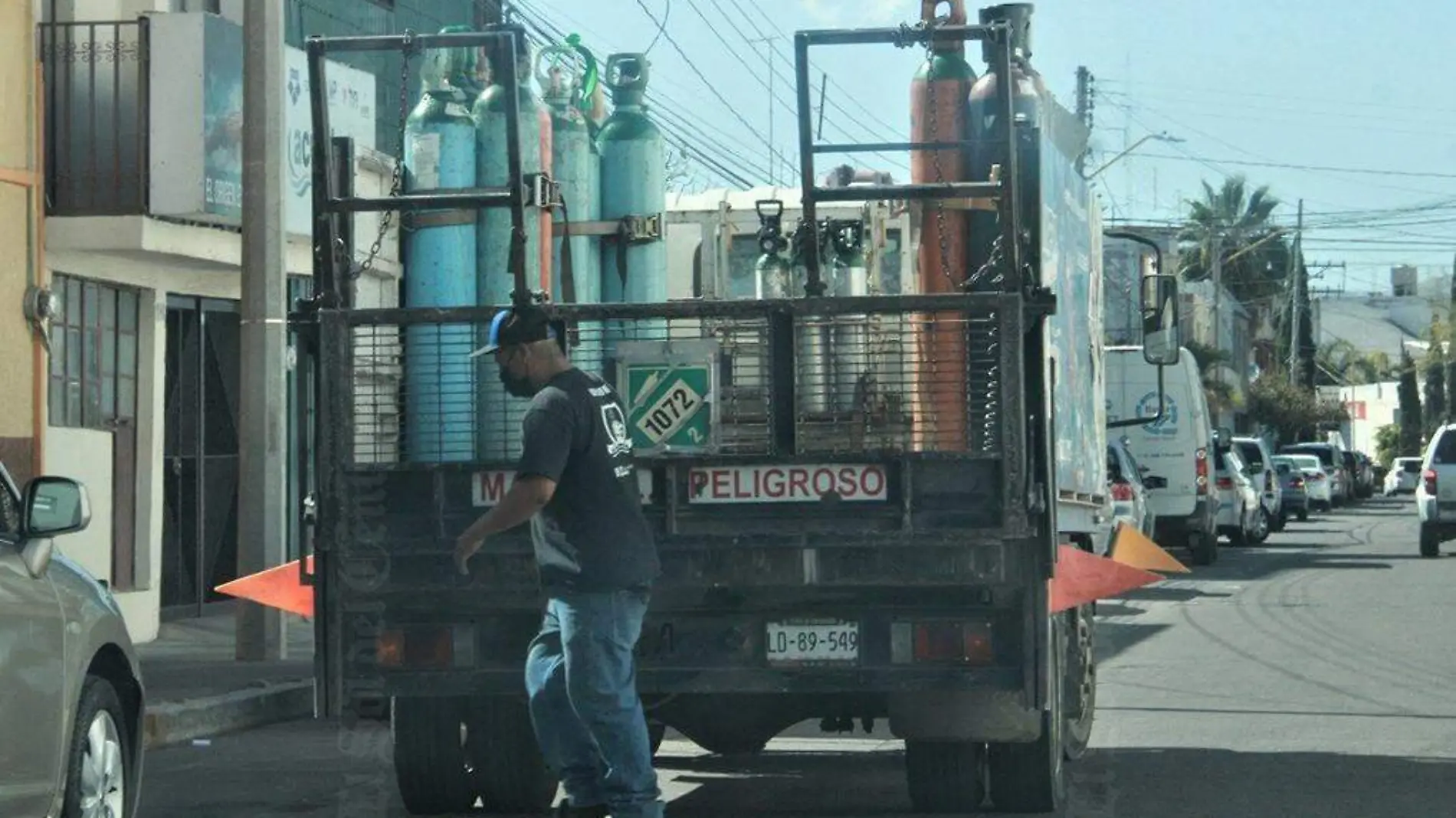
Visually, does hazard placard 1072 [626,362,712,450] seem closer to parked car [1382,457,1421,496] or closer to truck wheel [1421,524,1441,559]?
truck wheel [1421,524,1441,559]

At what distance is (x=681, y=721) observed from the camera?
952 cm

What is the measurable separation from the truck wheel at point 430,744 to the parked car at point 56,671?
1485 mm

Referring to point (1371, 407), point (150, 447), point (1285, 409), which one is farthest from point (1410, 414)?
point (150, 447)

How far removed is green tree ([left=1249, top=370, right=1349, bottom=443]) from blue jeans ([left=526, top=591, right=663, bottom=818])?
8225 cm

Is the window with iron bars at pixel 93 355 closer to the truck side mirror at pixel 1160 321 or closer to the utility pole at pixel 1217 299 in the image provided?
the truck side mirror at pixel 1160 321

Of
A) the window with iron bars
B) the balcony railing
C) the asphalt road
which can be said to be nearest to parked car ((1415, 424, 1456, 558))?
the asphalt road

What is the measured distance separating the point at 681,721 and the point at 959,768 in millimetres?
1036

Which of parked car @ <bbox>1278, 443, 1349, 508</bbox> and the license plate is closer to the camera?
the license plate

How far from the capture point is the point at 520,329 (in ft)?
26.7

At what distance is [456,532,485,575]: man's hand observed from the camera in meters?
7.98

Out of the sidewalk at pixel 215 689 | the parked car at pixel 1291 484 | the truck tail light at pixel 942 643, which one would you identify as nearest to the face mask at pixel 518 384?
the truck tail light at pixel 942 643

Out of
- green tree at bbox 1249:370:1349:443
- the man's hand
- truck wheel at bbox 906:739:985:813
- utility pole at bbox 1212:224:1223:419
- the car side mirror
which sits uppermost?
utility pole at bbox 1212:224:1223:419

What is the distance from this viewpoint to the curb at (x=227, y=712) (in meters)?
12.9

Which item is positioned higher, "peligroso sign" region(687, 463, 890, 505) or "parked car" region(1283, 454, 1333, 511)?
"peligroso sign" region(687, 463, 890, 505)
